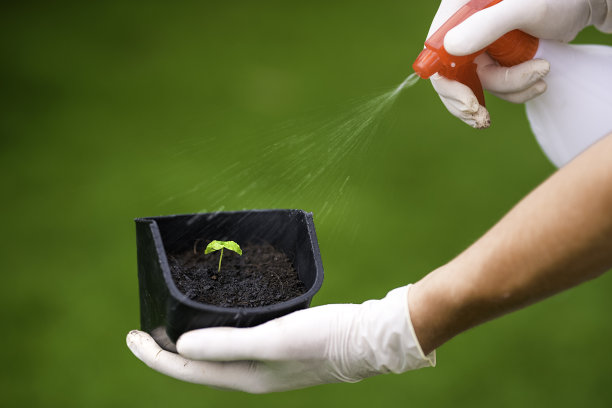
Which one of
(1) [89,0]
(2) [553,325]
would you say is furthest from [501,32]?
(1) [89,0]

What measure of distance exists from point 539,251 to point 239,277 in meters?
0.60

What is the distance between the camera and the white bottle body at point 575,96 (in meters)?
1.14

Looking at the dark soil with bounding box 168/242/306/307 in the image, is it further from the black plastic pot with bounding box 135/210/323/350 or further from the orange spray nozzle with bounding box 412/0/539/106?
the orange spray nozzle with bounding box 412/0/539/106

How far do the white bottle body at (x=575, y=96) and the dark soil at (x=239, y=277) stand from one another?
2.11 feet

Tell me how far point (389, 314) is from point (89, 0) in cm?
330

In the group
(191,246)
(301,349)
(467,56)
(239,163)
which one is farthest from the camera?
(239,163)

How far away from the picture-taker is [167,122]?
279cm

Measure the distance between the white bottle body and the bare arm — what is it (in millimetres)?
440

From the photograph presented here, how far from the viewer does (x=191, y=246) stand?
1224mm

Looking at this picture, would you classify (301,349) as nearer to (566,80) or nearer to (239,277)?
(239,277)

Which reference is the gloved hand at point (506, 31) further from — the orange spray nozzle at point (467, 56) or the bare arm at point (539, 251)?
the bare arm at point (539, 251)

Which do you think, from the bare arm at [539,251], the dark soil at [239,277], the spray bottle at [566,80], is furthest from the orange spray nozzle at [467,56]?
the dark soil at [239,277]

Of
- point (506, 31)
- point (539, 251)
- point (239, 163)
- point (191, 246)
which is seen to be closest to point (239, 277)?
point (191, 246)

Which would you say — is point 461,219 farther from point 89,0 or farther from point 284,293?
point 89,0
